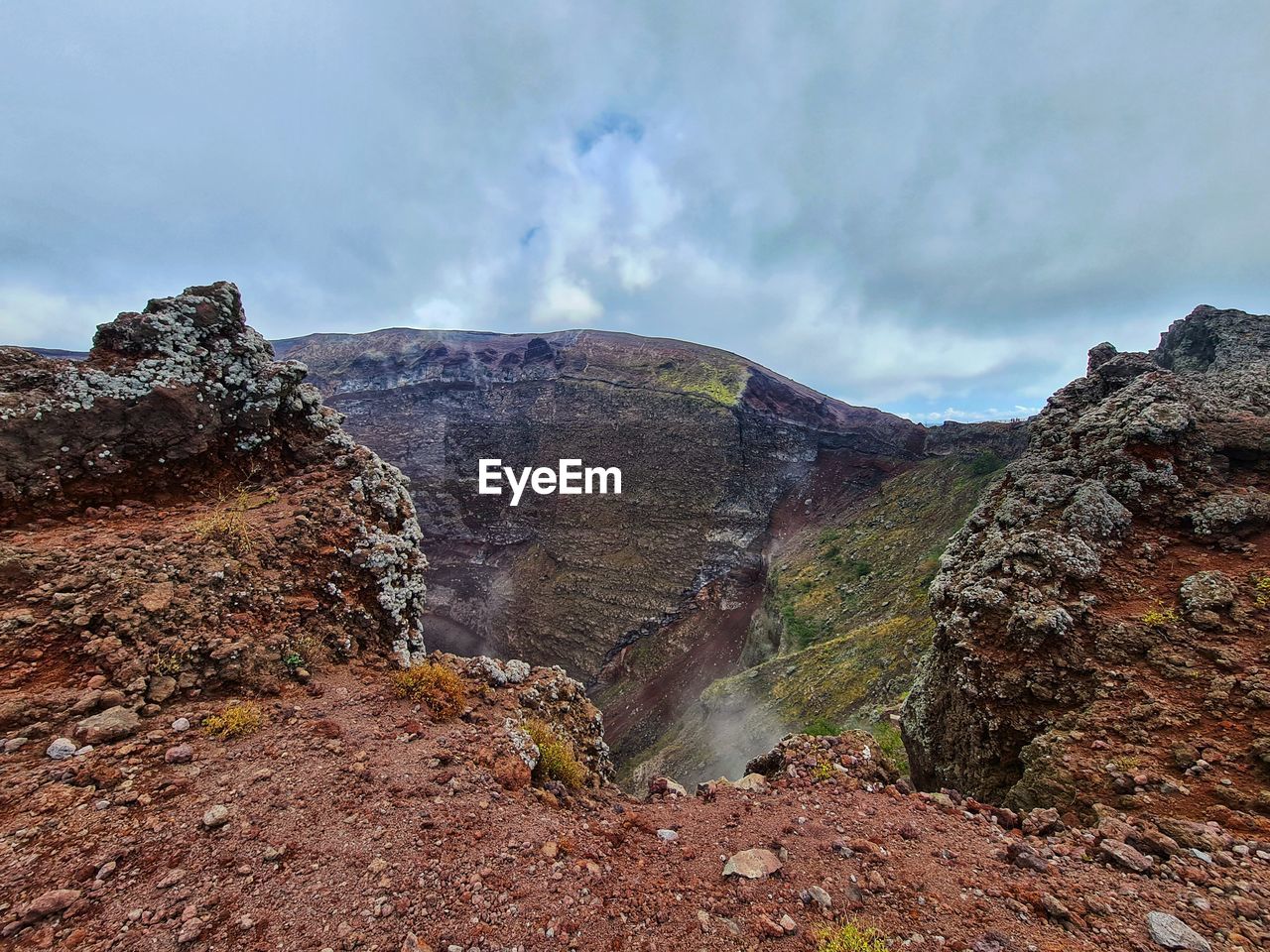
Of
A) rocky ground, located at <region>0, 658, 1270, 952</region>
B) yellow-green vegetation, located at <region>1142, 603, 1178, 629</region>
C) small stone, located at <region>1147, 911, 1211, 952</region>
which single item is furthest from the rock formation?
small stone, located at <region>1147, 911, 1211, 952</region>

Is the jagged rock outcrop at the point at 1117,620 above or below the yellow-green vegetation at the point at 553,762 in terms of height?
above

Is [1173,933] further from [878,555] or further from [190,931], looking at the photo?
[878,555]

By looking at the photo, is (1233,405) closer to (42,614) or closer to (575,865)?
(575,865)

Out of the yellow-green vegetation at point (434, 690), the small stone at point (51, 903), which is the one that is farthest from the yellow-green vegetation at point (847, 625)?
the small stone at point (51, 903)

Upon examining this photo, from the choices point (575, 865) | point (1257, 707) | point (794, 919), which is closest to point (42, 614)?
point (575, 865)

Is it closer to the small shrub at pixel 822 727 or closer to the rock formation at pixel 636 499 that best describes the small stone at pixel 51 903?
the small shrub at pixel 822 727

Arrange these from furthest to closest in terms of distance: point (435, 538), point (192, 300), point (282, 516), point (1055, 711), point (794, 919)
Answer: point (435, 538)
point (192, 300)
point (282, 516)
point (1055, 711)
point (794, 919)
